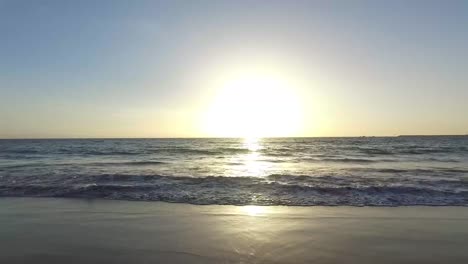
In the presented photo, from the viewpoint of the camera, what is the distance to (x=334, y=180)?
16.7 metres

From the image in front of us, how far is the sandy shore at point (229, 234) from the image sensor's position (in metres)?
6.11

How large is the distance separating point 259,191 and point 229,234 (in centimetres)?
638

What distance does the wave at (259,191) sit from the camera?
11.8 meters

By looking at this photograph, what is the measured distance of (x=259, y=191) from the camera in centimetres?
1380

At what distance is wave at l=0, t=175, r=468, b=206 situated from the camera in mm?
11844

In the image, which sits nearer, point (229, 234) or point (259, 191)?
point (229, 234)

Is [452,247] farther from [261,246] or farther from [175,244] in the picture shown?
[175,244]

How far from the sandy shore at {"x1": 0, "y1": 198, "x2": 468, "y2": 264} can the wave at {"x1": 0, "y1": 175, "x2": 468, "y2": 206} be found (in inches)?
45.6

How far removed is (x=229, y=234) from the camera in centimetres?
751

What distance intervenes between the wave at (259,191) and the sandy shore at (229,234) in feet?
3.80

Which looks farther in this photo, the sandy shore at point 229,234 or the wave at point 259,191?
the wave at point 259,191

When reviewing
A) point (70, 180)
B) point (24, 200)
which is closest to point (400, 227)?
point (24, 200)

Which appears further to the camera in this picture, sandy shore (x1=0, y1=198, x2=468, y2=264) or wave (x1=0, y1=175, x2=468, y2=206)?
wave (x1=0, y1=175, x2=468, y2=206)

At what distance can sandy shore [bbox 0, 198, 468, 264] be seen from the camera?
6109mm
